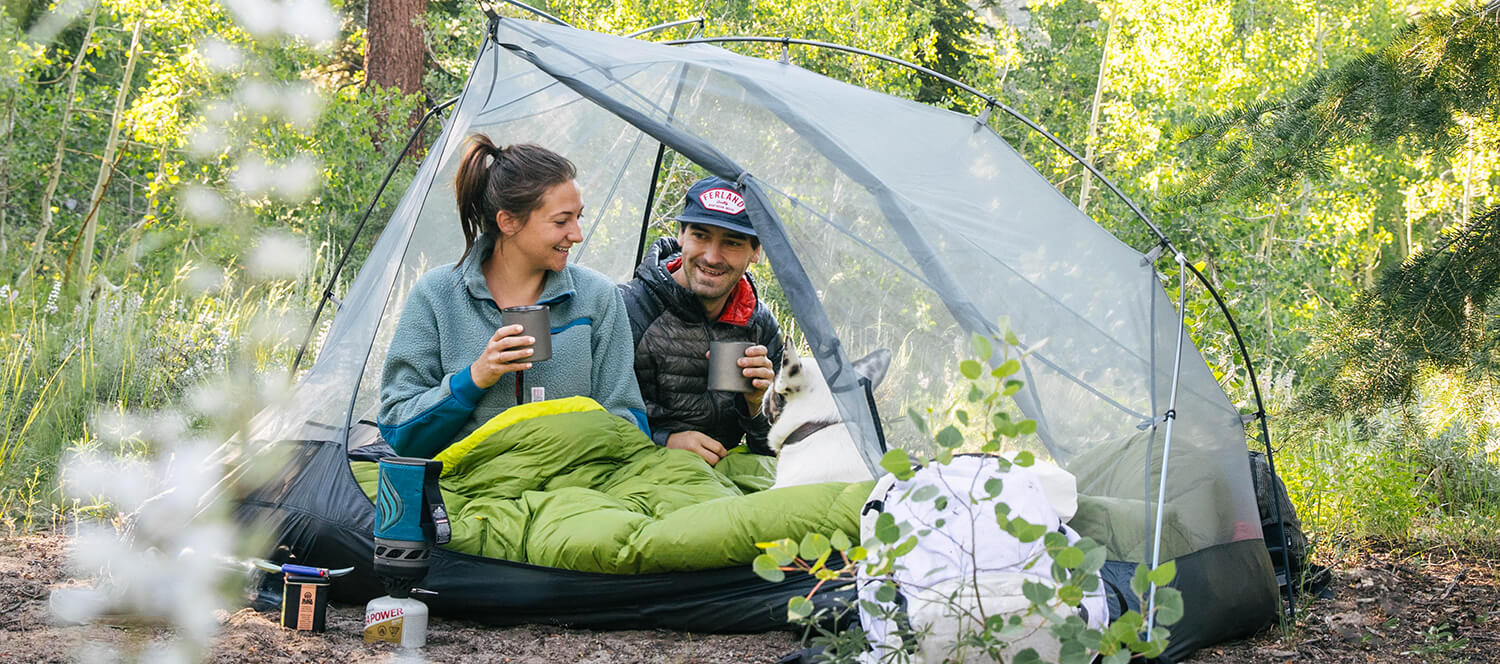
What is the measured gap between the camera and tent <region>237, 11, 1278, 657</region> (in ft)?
8.59

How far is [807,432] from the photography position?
3098mm

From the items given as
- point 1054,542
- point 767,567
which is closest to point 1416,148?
point 1054,542

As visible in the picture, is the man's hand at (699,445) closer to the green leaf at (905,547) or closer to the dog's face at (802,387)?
the dog's face at (802,387)

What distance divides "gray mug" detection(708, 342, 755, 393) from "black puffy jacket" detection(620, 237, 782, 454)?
21.6 inches

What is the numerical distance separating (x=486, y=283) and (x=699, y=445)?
81cm

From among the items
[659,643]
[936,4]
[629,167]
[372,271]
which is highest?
[936,4]

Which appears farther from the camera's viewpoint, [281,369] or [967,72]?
[967,72]

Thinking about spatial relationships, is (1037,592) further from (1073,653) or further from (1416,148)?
(1416,148)

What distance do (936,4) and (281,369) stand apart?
940 cm

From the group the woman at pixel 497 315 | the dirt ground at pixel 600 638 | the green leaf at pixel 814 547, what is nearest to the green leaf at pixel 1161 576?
the green leaf at pixel 814 547

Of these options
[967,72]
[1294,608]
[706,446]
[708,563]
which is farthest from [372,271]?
[967,72]

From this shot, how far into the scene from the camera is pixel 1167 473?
8.82 feet

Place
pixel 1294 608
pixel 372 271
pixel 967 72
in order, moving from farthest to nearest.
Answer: pixel 967 72, pixel 372 271, pixel 1294 608

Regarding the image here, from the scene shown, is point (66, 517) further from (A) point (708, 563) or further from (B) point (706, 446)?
(A) point (708, 563)
